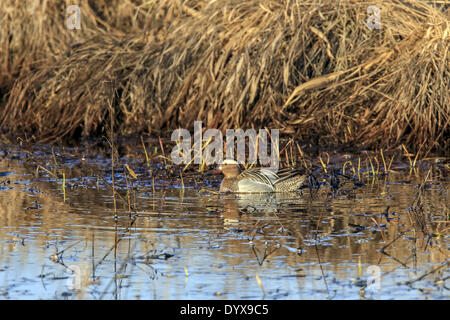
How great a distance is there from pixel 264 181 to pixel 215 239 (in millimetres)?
2422

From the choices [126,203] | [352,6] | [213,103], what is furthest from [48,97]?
[126,203]

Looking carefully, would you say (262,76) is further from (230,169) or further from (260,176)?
(260,176)

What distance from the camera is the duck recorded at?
29.8ft

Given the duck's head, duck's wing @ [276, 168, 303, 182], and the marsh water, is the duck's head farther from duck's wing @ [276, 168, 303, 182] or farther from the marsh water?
duck's wing @ [276, 168, 303, 182]

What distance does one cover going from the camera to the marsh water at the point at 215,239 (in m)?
5.67

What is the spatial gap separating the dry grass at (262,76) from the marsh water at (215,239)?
183cm

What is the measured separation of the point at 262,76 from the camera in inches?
484

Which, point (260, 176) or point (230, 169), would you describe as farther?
point (230, 169)

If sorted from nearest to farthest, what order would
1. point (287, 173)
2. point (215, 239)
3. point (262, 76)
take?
point (215, 239)
point (287, 173)
point (262, 76)

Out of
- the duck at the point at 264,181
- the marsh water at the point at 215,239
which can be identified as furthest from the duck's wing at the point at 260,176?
the marsh water at the point at 215,239

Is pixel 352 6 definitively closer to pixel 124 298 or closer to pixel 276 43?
pixel 276 43

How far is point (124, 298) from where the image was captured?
546cm

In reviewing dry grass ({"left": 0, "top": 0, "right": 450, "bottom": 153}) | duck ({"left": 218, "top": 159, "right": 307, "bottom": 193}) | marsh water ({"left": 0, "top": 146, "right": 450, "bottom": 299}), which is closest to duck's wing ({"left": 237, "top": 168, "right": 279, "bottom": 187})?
duck ({"left": 218, "top": 159, "right": 307, "bottom": 193})

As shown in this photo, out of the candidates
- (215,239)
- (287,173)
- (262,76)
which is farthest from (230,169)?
(262,76)
